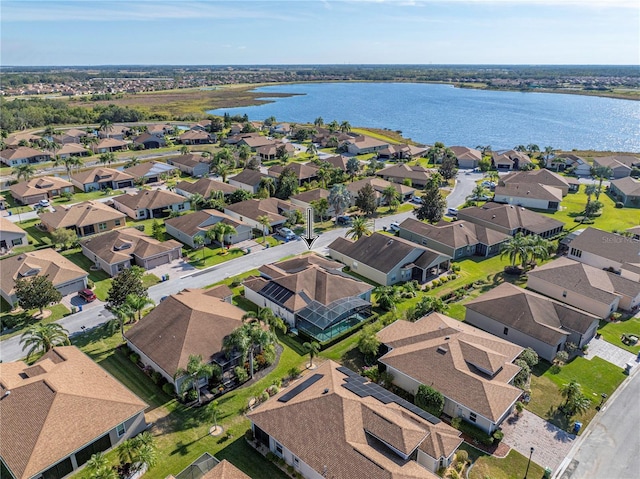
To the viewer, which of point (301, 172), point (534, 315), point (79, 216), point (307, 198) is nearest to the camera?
point (534, 315)

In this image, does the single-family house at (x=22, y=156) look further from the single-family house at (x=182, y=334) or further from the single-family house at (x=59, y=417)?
the single-family house at (x=59, y=417)

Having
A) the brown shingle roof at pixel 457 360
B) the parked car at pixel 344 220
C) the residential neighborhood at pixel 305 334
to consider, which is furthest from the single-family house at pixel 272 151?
the brown shingle roof at pixel 457 360

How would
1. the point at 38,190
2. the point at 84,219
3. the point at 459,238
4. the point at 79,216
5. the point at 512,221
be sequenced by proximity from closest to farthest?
1. the point at 459,238
2. the point at 84,219
3. the point at 79,216
4. the point at 512,221
5. the point at 38,190

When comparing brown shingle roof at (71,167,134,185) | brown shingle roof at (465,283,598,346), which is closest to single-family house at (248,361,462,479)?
brown shingle roof at (465,283,598,346)

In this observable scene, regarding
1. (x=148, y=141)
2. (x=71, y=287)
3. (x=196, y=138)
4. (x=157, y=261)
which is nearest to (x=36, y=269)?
(x=71, y=287)

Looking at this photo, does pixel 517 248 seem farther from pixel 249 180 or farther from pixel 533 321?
pixel 249 180

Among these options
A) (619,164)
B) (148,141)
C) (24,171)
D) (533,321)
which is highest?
(148,141)

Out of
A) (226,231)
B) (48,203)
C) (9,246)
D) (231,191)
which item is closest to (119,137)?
(48,203)

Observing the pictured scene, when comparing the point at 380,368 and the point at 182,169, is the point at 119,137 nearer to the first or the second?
the point at 182,169
